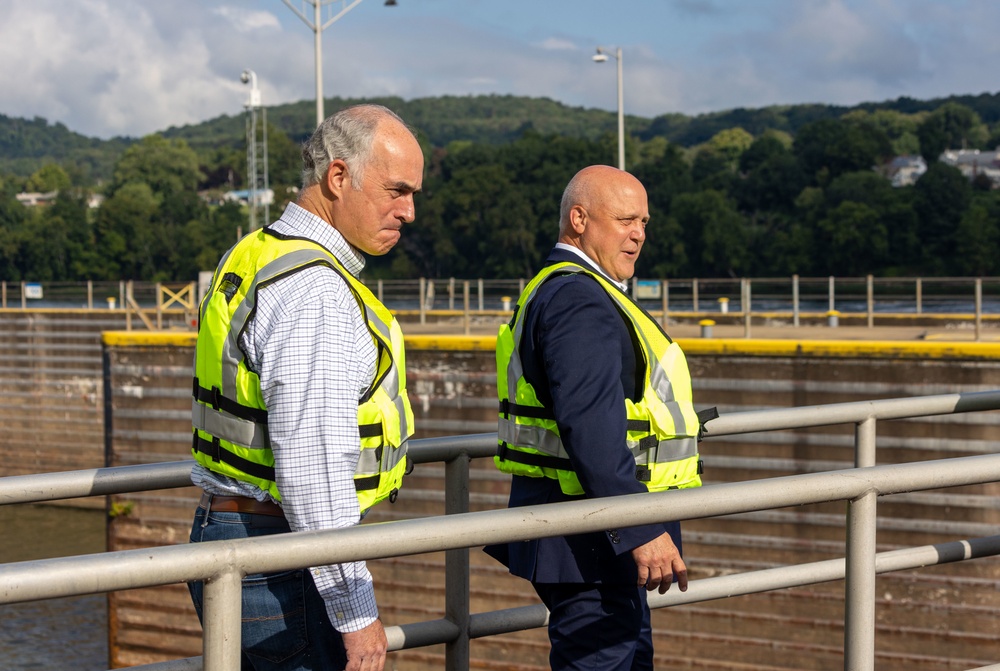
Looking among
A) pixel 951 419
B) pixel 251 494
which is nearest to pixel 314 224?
pixel 251 494

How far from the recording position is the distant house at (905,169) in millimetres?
111794

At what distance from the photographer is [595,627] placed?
3.01 m

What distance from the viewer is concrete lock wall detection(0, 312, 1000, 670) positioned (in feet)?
38.1

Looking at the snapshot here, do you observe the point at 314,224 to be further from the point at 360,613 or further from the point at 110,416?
the point at 110,416

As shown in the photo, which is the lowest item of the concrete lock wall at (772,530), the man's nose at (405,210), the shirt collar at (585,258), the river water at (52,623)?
the river water at (52,623)

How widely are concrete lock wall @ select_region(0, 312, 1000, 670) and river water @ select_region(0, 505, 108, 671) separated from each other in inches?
115

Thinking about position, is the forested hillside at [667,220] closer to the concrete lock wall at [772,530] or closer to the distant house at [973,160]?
the distant house at [973,160]

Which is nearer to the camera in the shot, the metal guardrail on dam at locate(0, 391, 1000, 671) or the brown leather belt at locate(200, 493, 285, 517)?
the metal guardrail on dam at locate(0, 391, 1000, 671)

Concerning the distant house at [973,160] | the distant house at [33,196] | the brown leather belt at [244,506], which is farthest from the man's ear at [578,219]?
the distant house at [33,196]

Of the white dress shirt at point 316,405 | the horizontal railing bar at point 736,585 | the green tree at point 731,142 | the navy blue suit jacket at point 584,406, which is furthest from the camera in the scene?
the green tree at point 731,142

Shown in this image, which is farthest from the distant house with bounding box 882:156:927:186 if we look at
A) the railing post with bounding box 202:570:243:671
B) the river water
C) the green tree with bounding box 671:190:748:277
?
the railing post with bounding box 202:570:243:671

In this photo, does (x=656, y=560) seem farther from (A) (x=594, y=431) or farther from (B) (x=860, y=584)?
(B) (x=860, y=584)

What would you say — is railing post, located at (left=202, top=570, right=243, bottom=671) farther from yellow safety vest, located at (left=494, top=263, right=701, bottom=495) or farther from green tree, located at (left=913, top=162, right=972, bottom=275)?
green tree, located at (left=913, top=162, right=972, bottom=275)

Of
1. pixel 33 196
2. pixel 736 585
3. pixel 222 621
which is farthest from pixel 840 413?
pixel 33 196
